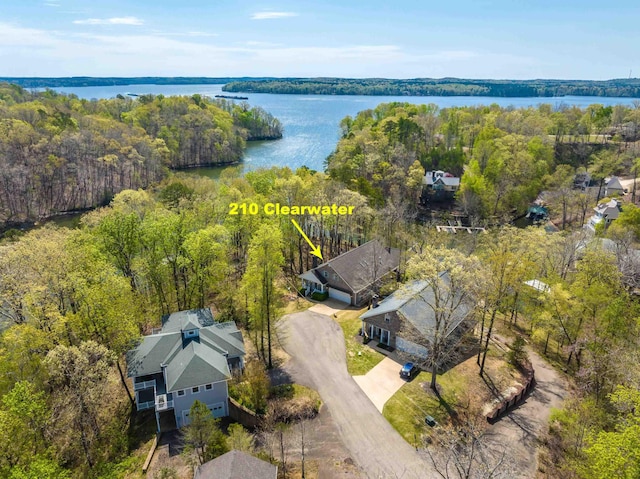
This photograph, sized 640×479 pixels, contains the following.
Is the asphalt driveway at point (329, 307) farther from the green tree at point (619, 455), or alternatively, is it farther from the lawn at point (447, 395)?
the green tree at point (619, 455)

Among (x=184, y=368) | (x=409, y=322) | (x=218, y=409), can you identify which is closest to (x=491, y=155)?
(x=409, y=322)

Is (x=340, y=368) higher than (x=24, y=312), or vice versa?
(x=24, y=312)

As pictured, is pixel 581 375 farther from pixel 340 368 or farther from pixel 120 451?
pixel 120 451

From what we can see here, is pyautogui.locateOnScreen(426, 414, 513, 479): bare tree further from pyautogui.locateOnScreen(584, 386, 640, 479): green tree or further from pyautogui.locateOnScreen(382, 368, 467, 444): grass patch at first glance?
pyautogui.locateOnScreen(584, 386, 640, 479): green tree

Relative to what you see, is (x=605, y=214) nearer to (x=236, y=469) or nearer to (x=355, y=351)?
(x=355, y=351)

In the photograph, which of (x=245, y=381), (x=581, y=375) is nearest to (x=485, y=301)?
(x=581, y=375)

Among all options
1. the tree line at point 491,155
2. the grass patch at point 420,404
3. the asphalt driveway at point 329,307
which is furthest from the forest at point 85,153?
the grass patch at point 420,404

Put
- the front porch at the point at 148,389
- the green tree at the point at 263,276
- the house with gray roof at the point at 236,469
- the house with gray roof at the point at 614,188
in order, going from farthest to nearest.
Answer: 1. the house with gray roof at the point at 614,188
2. the green tree at the point at 263,276
3. the front porch at the point at 148,389
4. the house with gray roof at the point at 236,469
